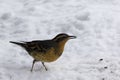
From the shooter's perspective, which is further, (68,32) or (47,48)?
(68,32)

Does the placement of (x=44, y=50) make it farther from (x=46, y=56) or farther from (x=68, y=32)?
(x=68, y=32)

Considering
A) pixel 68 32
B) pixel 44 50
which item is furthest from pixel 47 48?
pixel 68 32

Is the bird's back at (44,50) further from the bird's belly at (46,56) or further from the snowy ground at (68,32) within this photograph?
the snowy ground at (68,32)

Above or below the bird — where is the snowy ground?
below

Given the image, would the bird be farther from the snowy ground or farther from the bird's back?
the snowy ground

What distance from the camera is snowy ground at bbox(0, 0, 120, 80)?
26.1 feet

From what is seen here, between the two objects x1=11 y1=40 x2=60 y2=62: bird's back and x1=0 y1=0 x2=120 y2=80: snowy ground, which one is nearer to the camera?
x1=11 y1=40 x2=60 y2=62: bird's back

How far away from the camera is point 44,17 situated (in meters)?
10.4

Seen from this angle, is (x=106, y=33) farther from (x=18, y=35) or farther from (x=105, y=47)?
(x=18, y=35)

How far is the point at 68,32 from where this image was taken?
9.61 metres

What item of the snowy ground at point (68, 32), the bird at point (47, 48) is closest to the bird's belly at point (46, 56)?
the bird at point (47, 48)

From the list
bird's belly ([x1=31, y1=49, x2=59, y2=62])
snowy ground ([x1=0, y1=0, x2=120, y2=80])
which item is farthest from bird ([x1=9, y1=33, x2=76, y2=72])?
snowy ground ([x1=0, y1=0, x2=120, y2=80])

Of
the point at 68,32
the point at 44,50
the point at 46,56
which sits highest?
the point at 44,50

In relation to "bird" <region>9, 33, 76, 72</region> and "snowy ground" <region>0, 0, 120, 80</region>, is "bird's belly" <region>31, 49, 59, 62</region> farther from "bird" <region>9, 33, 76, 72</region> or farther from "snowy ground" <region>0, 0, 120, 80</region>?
"snowy ground" <region>0, 0, 120, 80</region>
